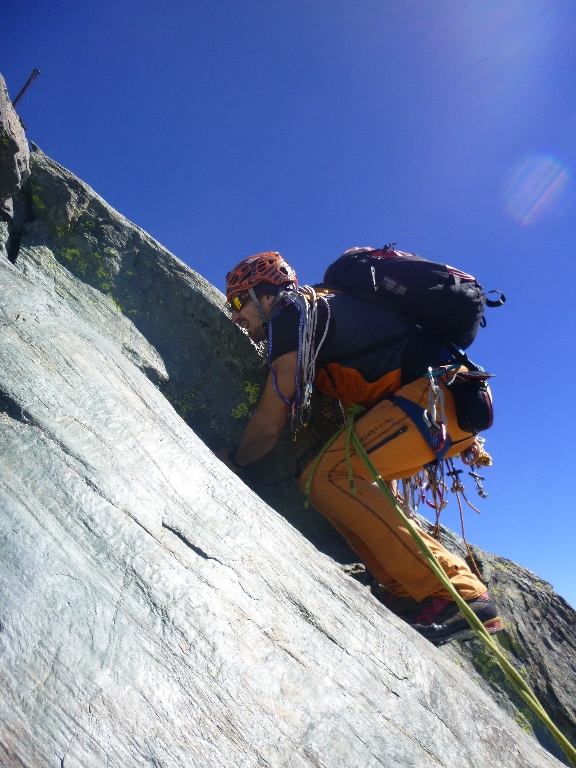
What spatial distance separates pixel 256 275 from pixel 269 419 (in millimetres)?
1834

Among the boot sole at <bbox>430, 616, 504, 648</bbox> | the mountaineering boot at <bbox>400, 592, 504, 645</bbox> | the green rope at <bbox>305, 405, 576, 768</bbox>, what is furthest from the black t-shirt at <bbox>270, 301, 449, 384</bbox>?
the boot sole at <bbox>430, 616, 504, 648</bbox>

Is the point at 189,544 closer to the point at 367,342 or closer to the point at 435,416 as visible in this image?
the point at 435,416

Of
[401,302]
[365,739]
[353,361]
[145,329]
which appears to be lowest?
[365,739]

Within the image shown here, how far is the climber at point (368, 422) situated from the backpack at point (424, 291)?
179 millimetres

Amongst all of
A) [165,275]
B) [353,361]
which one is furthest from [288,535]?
[165,275]

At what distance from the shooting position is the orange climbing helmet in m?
5.66

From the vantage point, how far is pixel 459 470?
18.7 ft

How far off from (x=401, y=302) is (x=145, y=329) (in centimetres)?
294

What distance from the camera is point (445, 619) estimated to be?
4.32 metres

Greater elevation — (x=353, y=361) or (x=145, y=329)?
(x=353, y=361)

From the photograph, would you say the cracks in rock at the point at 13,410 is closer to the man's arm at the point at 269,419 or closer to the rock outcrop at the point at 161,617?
the rock outcrop at the point at 161,617

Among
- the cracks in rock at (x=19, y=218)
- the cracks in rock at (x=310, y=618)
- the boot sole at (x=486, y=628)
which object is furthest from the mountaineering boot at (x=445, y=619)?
the cracks in rock at (x=19, y=218)

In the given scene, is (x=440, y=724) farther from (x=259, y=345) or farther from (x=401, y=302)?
(x=259, y=345)

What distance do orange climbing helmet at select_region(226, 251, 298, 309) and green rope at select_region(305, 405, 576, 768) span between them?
177 cm
